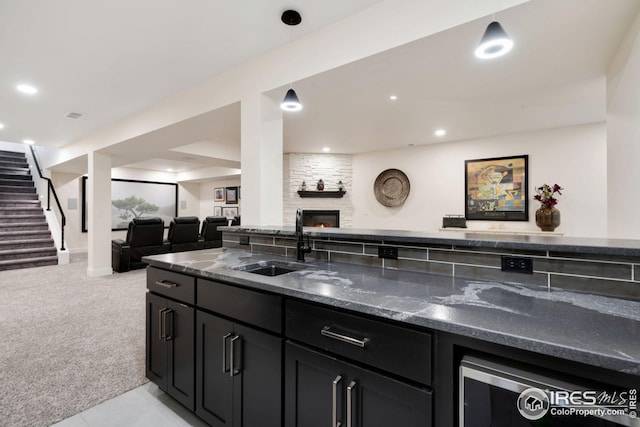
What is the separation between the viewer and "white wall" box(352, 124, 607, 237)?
4480mm

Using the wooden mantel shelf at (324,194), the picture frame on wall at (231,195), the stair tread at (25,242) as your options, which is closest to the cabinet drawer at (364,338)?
the wooden mantel shelf at (324,194)

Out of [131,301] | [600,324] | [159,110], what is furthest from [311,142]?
[600,324]

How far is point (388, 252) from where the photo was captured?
169 cm

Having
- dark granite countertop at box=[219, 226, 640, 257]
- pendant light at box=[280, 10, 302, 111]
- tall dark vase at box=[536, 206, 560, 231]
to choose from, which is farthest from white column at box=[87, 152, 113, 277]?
tall dark vase at box=[536, 206, 560, 231]

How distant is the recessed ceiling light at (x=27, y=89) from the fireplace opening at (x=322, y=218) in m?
4.69

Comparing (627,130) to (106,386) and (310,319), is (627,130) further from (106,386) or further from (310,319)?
(106,386)

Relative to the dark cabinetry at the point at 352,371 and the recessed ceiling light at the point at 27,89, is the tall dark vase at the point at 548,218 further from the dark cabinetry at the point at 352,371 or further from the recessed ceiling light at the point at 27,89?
the recessed ceiling light at the point at 27,89

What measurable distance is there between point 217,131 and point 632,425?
4.13 meters

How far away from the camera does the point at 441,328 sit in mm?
Answer: 889

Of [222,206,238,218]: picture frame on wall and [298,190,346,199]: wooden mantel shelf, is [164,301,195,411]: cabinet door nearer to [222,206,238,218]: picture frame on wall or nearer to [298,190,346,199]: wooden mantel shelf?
[298,190,346,199]: wooden mantel shelf

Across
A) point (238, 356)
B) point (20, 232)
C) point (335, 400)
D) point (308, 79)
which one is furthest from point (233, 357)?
point (20, 232)

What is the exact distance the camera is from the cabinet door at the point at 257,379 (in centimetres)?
132

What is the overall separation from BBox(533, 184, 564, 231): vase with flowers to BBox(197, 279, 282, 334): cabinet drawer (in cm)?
500

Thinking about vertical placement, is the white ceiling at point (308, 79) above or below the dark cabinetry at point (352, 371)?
above
